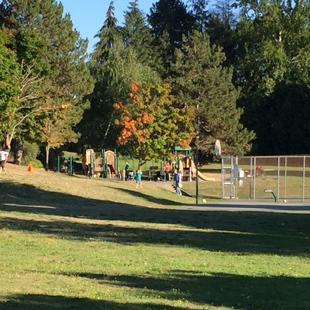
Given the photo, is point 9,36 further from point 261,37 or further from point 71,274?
point 261,37

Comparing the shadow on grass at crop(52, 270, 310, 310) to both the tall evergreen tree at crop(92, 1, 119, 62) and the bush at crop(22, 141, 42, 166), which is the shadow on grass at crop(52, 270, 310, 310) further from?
the tall evergreen tree at crop(92, 1, 119, 62)

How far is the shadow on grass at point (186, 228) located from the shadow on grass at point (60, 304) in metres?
8.09

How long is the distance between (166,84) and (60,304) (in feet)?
163

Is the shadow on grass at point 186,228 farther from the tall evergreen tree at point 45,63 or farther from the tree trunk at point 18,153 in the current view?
the tree trunk at point 18,153

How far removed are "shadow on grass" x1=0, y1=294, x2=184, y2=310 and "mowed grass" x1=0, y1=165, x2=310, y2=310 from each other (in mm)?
13

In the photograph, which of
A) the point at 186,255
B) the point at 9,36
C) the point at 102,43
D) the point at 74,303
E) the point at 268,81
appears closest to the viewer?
the point at 74,303

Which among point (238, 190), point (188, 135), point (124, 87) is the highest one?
point (124, 87)

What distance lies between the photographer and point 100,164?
53281 mm

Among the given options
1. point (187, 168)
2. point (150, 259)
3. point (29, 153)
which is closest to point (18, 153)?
point (29, 153)

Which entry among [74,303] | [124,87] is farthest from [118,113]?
[74,303]

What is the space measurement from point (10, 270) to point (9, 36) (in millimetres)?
32516

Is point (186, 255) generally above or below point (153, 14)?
below

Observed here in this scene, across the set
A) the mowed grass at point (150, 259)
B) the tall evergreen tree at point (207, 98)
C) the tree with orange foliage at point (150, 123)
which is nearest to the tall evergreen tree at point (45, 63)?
the tree with orange foliage at point (150, 123)

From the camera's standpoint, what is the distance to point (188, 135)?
185 feet
